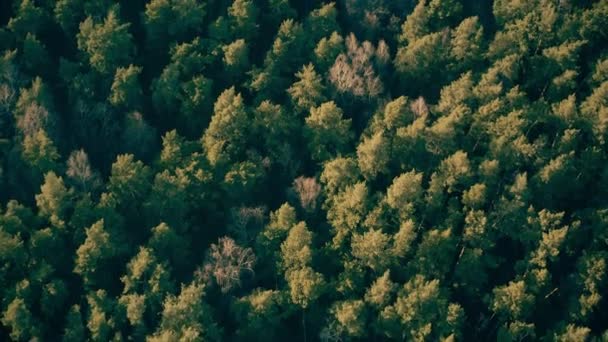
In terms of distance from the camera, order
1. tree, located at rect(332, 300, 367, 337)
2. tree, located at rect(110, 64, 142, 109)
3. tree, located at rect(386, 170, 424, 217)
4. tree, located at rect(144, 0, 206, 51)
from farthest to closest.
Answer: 1. tree, located at rect(144, 0, 206, 51)
2. tree, located at rect(110, 64, 142, 109)
3. tree, located at rect(386, 170, 424, 217)
4. tree, located at rect(332, 300, 367, 337)

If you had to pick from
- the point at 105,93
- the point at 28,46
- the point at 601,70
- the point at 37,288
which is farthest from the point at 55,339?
the point at 601,70

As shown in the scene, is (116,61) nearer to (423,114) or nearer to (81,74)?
(81,74)

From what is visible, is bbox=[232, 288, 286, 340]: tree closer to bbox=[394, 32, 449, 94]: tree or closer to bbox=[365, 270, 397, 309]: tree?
bbox=[365, 270, 397, 309]: tree

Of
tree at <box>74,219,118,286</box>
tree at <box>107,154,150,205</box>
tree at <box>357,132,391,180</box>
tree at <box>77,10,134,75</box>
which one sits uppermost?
tree at <box>77,10,134,75</box>

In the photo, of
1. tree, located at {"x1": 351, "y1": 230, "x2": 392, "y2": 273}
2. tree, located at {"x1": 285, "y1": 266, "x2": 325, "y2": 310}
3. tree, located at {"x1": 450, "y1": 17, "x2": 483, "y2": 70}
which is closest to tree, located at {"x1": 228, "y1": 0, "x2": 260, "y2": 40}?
tree, located at {"x1": 450, "y1": 17, "x2": 483, "y2": 70}

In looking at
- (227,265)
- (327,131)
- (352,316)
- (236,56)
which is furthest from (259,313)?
(236,56)

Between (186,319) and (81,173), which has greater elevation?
(81,173)

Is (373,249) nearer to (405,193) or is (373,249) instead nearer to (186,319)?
(405,193)
